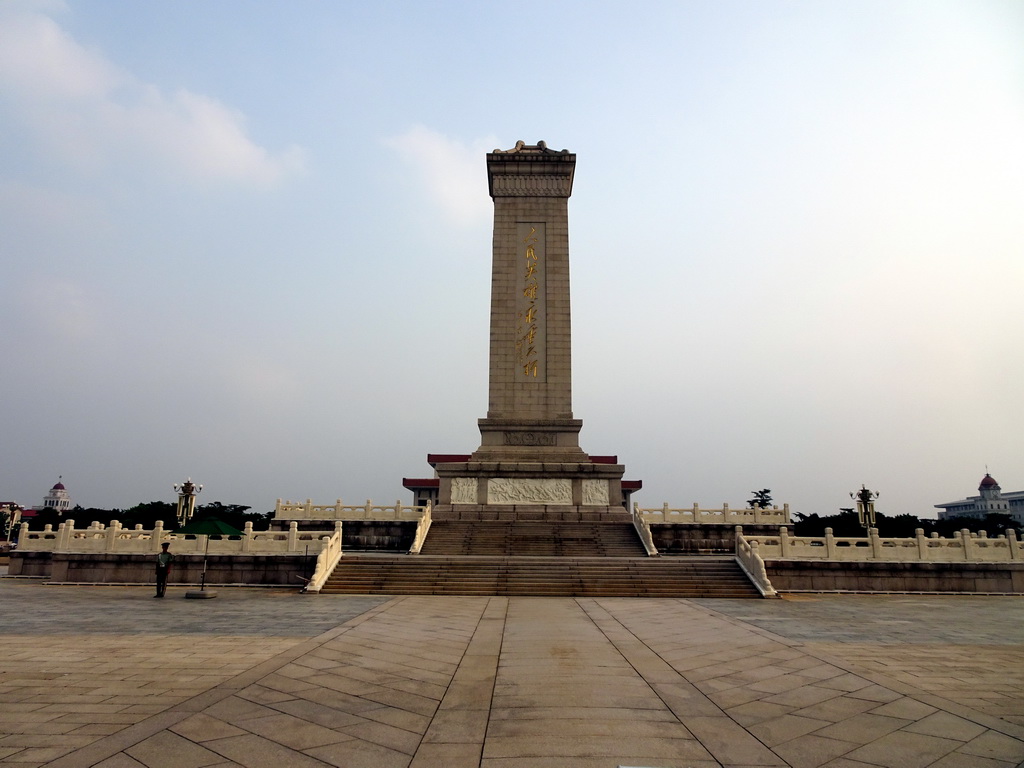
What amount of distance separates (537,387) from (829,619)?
18363 mm

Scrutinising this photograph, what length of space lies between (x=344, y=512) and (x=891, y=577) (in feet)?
62.7

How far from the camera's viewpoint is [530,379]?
29891 millimetres

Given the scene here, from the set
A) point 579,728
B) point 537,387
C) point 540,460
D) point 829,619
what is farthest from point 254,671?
point 537,387

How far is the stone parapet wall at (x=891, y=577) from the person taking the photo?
60.0 feet

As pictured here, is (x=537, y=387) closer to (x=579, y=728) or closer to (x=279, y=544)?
(x=279, y=544)

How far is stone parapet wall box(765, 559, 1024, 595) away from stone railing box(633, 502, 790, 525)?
7.15 meters

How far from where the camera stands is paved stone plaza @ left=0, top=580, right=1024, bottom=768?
5125 mm

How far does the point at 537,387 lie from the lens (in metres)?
29.8

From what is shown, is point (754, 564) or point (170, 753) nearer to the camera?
point (170, 753)

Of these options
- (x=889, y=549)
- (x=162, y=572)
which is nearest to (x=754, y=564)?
(x=889, y=549)

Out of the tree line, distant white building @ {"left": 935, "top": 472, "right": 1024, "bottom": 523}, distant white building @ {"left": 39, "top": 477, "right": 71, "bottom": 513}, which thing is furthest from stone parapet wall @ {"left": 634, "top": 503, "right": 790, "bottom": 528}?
distant white building @ {"left": 39, "top": 477, "right": 71, "bottom": 513}

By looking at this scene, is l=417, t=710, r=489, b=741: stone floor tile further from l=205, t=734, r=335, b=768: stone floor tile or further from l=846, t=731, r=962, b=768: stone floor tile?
l=846, t=731, r=962, b=768: stone floor tile

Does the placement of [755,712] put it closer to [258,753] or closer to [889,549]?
[258,753]

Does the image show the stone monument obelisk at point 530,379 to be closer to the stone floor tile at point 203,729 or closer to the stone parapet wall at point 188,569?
the stone parapet wall at point 188,569
